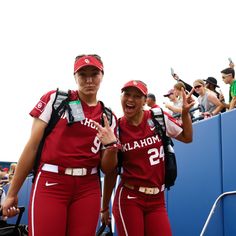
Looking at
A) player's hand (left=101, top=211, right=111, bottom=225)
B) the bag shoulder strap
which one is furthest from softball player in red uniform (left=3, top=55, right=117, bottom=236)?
player's hand (left=101, top=211, right=111, bottom=225)

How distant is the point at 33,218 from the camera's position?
2.33 meters

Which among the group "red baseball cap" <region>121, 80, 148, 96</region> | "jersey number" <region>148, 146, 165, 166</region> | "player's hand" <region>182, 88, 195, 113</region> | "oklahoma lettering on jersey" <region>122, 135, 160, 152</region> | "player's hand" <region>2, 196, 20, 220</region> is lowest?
"player's hand" <region>2, 196, 20, 220</region>

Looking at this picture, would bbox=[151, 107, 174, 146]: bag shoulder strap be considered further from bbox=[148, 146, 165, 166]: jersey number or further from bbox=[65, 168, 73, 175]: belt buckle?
bbox=[65, 168, 73, 175]: belt buckle

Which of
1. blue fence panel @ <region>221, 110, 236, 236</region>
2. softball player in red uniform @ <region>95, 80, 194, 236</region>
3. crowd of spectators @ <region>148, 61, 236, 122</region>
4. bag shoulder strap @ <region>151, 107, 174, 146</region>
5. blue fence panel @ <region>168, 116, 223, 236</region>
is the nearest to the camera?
softball player in red uniform @ <region>95, 80, 194, 236</region>

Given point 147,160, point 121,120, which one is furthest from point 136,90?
point 147,160

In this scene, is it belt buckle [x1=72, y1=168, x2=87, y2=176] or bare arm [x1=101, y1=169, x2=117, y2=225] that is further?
bare arm [x1=101, y1=169, x2=117, y2=225]

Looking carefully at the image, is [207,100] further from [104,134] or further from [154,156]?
[104,134]

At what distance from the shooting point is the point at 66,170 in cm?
244

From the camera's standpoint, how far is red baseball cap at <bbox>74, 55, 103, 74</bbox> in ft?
8.61

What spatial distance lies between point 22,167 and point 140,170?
1016mm

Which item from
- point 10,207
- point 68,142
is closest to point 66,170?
point 68,142

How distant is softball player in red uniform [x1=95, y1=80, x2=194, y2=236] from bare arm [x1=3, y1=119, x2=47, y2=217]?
0.82m

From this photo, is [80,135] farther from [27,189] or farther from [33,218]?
[27,189]

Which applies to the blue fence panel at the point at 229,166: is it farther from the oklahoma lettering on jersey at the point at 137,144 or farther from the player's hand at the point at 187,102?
the oklahoma lettering on jersey at the point at 137,144
